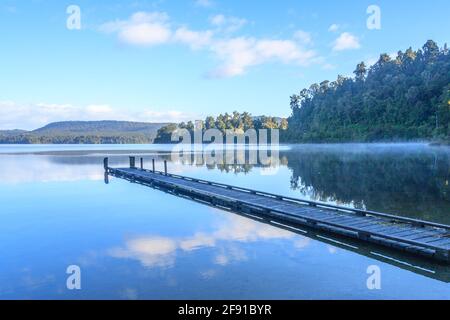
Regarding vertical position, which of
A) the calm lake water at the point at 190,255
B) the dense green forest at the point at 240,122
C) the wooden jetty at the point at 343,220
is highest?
the dense green forest at the point at 240,122

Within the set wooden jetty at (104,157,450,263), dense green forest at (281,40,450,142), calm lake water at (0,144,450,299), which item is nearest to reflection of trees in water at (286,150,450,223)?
calm lake water at (0,144,450,299)

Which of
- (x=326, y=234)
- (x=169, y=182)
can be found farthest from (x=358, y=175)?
(x=326, y=234)

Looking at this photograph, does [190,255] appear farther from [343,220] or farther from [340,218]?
[340,218]

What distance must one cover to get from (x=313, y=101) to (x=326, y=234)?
94851mm

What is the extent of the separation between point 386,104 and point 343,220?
67.7m

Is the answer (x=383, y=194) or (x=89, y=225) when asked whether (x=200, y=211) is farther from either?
(x=383, y=194)

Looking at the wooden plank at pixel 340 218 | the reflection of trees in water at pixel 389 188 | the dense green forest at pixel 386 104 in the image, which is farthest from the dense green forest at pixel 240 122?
the wooden plank at pixel 340 218

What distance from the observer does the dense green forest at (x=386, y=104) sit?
61.7m

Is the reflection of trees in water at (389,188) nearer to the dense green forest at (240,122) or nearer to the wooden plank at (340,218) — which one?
the wooden plank at (340,218)

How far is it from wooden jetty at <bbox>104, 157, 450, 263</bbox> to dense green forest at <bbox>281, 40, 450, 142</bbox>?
145ft

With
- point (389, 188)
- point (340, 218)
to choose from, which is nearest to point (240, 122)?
point (389, 188)

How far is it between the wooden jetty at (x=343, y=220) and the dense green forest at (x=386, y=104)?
1736 inches

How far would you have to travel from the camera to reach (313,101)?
99.9 meters

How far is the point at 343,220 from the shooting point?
9.19 m
